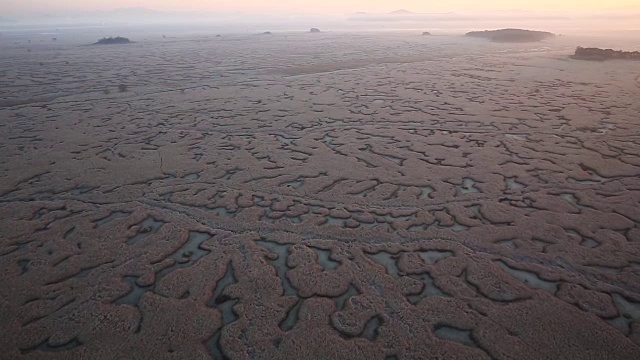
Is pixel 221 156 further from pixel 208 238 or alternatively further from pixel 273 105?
pixel 273 105

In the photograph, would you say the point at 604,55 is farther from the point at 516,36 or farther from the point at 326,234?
the point at 326,234

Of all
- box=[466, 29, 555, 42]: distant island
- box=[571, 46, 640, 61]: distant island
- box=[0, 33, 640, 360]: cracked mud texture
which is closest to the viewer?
box=[0, 33, 640, 360]: cracked mud texture

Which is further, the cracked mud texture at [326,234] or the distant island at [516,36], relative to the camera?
the distant island at [516,36]

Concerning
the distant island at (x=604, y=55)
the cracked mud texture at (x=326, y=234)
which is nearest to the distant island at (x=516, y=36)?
the distant island at (x=604, y=55)

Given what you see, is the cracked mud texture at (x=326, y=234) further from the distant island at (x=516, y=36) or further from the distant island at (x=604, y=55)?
the distant island at (x=516, y=36)

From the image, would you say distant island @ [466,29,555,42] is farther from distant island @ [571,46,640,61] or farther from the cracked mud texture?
the cracked mud texture

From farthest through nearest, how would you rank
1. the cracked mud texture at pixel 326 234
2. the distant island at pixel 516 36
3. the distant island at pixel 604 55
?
the distant island at pixel 516 36 < the distant island at pixel 604 55 < the cracked mud texture at pixel 326 234

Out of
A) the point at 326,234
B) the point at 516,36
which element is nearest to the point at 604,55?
the point at 516,36

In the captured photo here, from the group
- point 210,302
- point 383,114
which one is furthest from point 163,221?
point 383,114

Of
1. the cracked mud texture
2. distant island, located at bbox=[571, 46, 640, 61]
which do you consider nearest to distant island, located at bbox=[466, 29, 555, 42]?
distant island, located at bbox=[571, 46, 640, 61]
